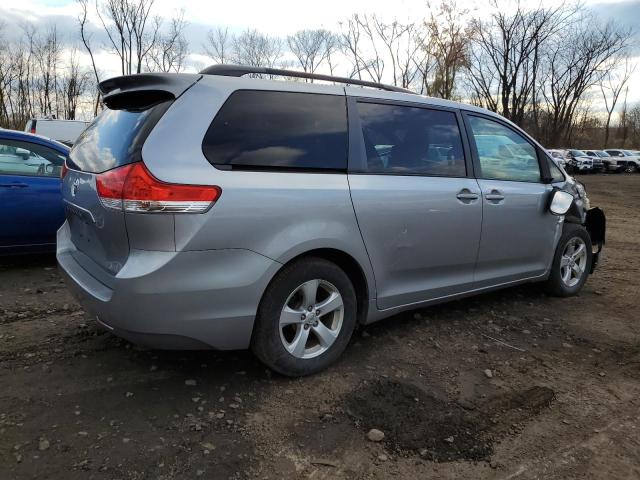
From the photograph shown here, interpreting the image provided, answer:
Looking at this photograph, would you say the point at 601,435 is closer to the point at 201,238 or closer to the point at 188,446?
the point at 188,446

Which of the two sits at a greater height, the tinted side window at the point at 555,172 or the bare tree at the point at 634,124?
the bare tree at the point at 634,124

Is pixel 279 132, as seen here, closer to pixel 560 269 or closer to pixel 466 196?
pixel 466 196

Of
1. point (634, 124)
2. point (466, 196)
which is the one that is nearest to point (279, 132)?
point (466, 196)

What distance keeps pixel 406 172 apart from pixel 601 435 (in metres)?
1.88

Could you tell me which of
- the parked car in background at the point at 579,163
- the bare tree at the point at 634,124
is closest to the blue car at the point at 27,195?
the parked car in background at the point at 579,163

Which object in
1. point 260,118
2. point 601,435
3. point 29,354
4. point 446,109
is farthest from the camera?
point 446,109

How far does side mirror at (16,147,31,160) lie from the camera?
5.38 metres

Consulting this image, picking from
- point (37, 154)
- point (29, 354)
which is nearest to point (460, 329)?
point (29, 354)

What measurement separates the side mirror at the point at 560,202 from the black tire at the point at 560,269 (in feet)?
1.06

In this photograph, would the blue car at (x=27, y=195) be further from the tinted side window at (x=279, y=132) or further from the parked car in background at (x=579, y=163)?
the parked car in background at (x=579, y=163)

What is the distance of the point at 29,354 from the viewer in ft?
11.0

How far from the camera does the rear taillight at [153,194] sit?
2.47 meters

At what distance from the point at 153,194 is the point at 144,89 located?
76 cm

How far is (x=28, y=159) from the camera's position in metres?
5.44
